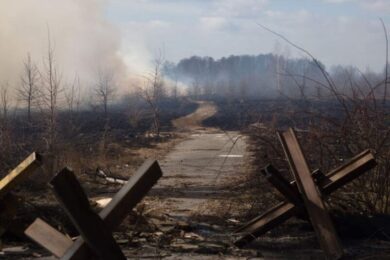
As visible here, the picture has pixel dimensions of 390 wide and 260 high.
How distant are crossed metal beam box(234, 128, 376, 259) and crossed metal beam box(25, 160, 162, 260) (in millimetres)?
2420

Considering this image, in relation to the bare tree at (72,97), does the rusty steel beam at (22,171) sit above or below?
above

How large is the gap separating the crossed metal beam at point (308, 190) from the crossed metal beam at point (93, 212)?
2420 millimetres

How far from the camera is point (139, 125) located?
38.4 m

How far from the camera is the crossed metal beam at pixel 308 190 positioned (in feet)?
18.8

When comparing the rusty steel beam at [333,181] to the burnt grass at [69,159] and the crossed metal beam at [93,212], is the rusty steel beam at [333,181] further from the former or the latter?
the crossed metal beam at [93,212]

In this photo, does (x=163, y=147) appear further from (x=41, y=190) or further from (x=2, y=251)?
(x=2, y=251)

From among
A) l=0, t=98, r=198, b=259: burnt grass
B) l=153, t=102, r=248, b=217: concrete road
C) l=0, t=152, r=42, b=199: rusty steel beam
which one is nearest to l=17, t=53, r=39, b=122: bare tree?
l=0, t=98, r=198, b=259: burnt grass

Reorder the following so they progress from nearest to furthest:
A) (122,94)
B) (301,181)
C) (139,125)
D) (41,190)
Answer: (301,181), (41,190), (139,125), (122,94)

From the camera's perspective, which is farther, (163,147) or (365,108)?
(163,147)

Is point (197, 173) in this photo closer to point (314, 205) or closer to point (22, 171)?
point (314, 205)

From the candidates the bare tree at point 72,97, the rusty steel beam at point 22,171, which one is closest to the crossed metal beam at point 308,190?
the rusty steel beam at point 22,171

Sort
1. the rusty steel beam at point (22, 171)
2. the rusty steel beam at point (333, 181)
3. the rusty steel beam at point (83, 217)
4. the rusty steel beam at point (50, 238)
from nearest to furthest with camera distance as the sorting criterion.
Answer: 1. the rusty steel beam at point (83, 217)
2. the rusty steel beam at point (50, 238)
3. the rusty steel beam at point (22, 171)
4. the rusty steel beam at point (333, 181)

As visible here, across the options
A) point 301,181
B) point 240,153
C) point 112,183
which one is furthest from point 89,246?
point 240,153

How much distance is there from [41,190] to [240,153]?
11.2 m
